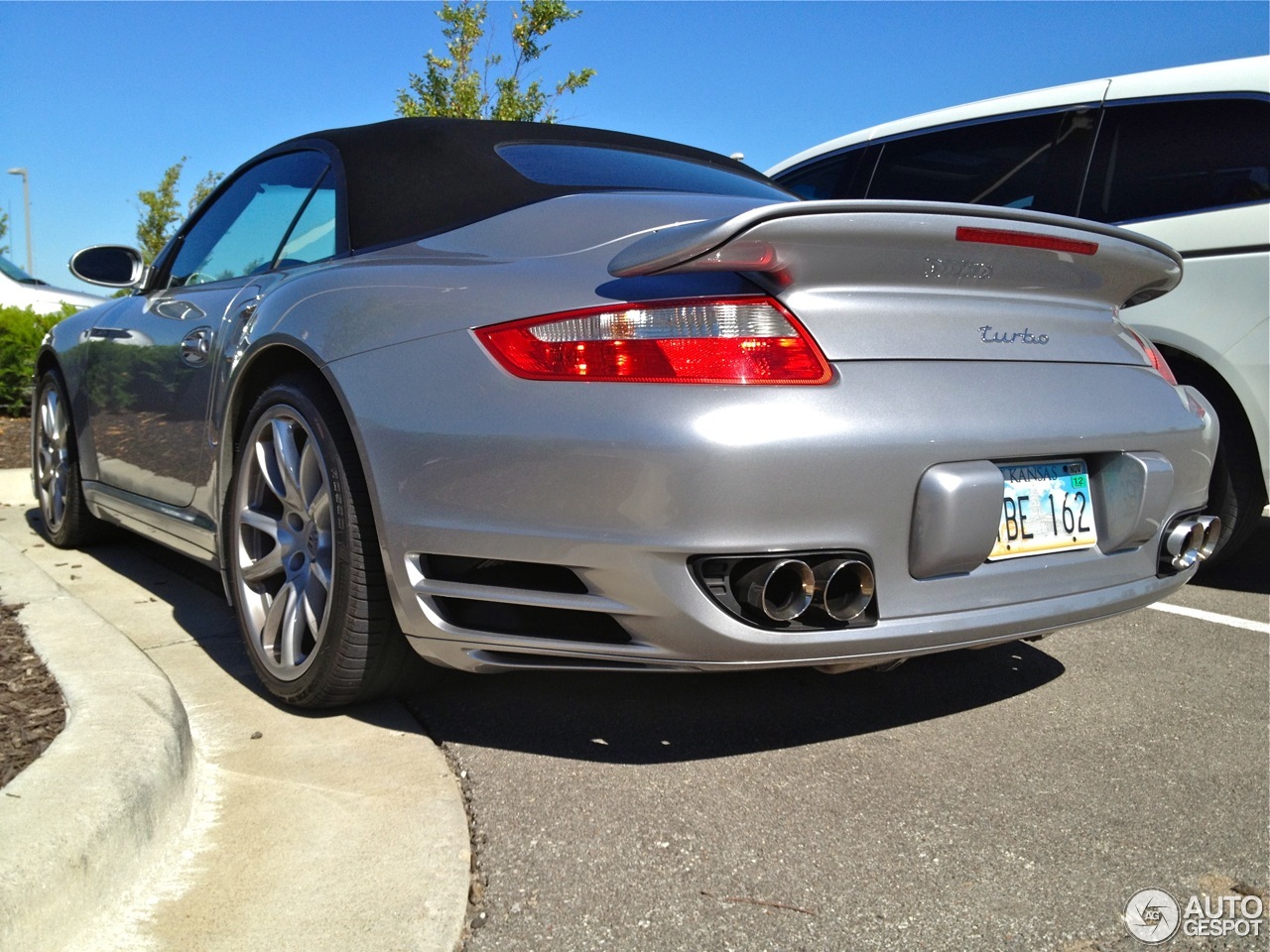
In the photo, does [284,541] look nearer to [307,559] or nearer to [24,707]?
[307,559]

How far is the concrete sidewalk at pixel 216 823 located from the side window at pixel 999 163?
2952mm

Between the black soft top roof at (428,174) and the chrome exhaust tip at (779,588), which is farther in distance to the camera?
the black soft top roof at (428,174)

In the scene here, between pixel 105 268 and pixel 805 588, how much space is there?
3432 mm

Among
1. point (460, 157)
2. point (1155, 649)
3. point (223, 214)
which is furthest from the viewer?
point (223, 214)

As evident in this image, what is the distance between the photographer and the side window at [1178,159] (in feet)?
12.8

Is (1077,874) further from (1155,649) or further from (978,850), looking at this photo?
(1155,649)

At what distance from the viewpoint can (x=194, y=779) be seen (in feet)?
7.57

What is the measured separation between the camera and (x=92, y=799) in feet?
6.13

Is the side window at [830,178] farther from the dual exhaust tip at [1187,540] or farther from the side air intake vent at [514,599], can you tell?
the side air intake vent at [514,599]

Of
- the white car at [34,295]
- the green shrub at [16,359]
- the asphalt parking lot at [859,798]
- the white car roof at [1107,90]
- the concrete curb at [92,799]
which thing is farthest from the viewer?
the white car at [34,295]

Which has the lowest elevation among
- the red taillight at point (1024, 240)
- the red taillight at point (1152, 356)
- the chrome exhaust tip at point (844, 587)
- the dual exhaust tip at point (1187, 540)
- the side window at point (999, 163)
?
the dual exhaust tip at point (1187, 540)

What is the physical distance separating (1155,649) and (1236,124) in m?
1.86

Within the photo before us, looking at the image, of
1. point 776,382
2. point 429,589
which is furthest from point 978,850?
point 429,589

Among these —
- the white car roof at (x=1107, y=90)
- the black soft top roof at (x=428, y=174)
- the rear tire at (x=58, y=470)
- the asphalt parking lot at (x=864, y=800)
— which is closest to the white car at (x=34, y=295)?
the rear tire at (x=58, y=470)
